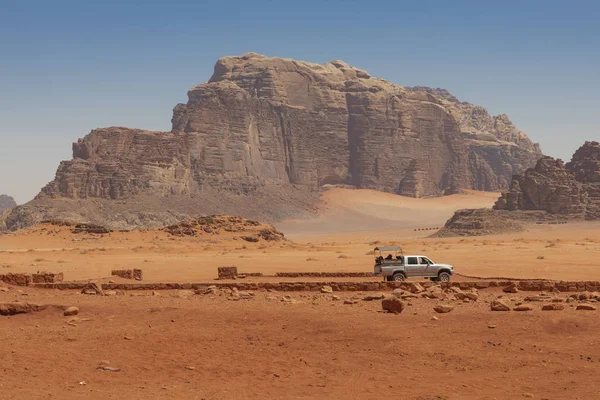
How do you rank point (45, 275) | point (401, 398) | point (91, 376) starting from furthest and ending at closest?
point (45, 275) < point (91, 376) < point (401, 398)

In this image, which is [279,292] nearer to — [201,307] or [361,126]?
[201,307]

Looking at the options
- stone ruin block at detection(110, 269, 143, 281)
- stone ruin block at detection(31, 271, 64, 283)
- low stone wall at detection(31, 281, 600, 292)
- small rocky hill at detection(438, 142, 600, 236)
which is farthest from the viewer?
small rocky hill at detection(438, 142, 600, 236)

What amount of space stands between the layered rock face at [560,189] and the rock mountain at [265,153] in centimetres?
4563

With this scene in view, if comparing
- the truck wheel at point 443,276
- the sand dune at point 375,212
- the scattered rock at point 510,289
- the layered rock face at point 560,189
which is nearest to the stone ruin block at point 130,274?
the truck wheel at point 443,276

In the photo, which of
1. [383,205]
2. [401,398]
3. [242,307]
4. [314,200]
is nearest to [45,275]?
[242,307]

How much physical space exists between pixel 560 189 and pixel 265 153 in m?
67.3

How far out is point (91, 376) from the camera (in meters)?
13.5

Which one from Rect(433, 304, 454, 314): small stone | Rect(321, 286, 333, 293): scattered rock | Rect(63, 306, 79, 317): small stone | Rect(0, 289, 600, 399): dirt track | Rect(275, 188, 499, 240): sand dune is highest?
Rect(275, 188, 499, 240): sand dune

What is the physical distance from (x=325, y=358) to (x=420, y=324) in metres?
2.58

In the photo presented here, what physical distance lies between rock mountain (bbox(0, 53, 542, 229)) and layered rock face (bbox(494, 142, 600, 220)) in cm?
4563

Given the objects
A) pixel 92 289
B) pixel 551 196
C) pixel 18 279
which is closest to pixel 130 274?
pixel 18 279

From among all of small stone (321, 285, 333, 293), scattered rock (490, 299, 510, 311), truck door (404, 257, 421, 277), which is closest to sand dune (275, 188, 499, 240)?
truck door (404, 257, 421, 277)

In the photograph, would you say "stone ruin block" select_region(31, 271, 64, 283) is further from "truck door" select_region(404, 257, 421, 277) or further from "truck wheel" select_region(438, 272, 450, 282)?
"truck wheel" select_region(438, 272, 450, 282)

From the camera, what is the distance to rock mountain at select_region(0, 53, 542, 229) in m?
114
